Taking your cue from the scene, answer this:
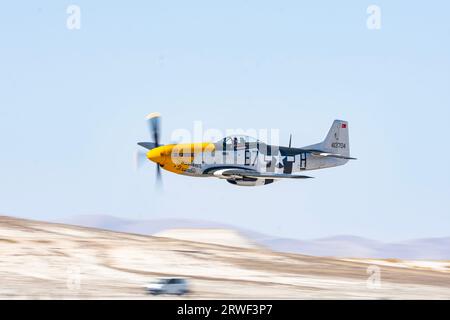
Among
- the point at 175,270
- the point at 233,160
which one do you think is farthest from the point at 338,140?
the point at 175,270

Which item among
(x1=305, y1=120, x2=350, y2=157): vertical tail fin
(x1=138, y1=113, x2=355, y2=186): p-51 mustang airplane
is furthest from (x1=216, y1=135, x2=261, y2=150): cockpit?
(x1=305, y1=120, x2=350, y2=157): vertical tail fin

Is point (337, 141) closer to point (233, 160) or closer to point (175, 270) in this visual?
point (233, 160)

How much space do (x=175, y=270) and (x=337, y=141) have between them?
57.6 feet

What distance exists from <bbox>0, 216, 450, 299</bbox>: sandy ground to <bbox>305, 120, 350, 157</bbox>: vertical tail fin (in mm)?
10045

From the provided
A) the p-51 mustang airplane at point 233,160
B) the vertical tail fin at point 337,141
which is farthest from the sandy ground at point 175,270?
the vertical tail fin at point 337,141

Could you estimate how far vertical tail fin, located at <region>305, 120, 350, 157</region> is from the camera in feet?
259

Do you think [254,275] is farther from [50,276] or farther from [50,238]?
[50,238]

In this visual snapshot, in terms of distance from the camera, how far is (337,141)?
7956cm

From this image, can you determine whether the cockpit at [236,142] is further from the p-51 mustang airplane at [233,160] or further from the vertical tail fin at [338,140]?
the vertical tail fin at [338,140]
